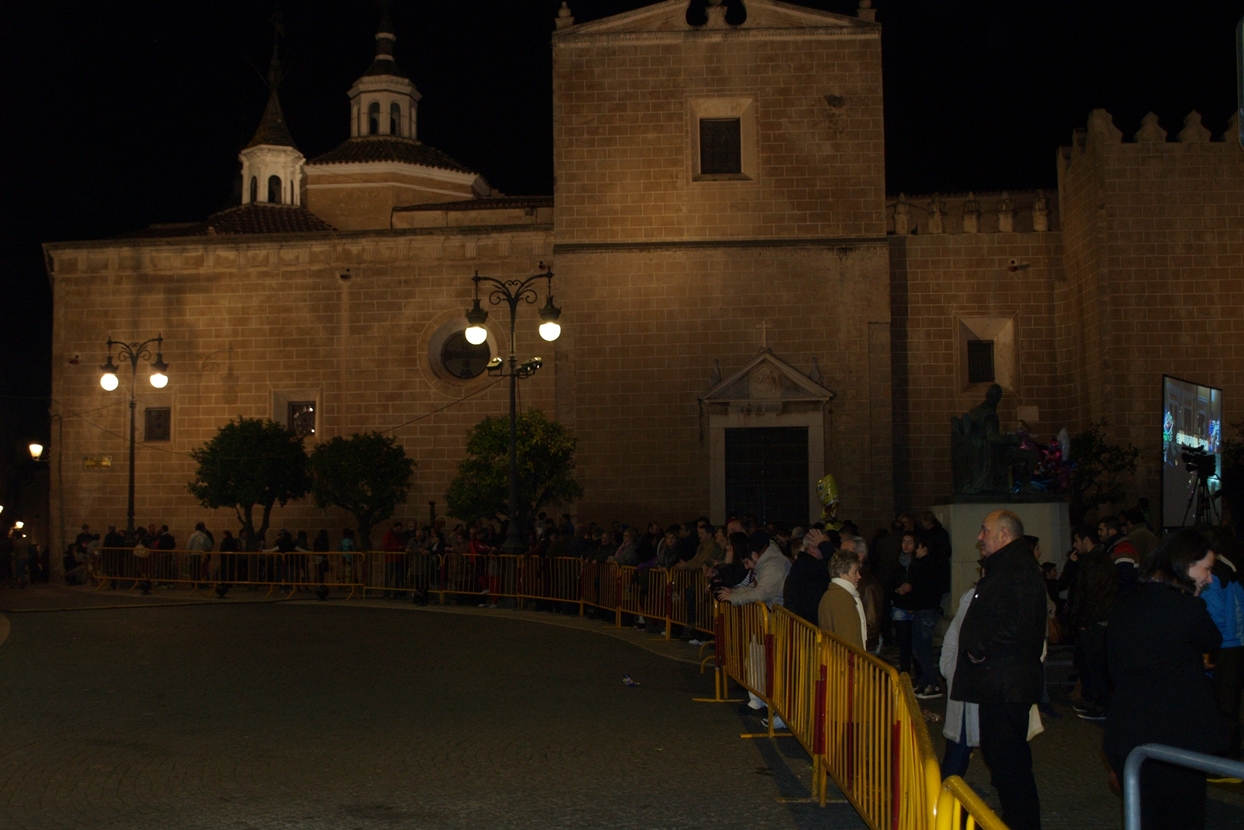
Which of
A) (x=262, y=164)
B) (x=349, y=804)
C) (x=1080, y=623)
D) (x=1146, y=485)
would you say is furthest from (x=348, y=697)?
(x=262, y=164)

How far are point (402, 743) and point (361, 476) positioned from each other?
18.0 m

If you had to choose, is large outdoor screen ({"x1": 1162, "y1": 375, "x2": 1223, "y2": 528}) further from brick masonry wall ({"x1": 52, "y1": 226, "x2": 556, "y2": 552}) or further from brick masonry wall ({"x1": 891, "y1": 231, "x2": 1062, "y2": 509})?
brick masonry wall ({"x1": 52, "y1": 226, "x2": 556, "y2": 552})

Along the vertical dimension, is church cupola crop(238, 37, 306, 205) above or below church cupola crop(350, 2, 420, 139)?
below

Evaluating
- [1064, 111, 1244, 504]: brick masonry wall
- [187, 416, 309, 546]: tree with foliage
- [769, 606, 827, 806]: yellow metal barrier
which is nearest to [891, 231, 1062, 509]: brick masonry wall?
[1064, 111, 1244, 504]: brick masonry wall

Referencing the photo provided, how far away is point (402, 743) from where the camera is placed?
8.48 meters

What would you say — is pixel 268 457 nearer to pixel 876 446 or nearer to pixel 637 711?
pixel 876 446

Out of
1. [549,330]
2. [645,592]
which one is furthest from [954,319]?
[645,592]

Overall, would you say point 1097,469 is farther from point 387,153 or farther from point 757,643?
point 387,153

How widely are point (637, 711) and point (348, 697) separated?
2.31 metres

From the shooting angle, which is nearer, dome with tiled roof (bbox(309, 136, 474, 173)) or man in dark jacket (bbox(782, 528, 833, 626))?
man in dark jacket (bbox(782, 528, 833, 626))

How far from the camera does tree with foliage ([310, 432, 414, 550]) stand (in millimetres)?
26031

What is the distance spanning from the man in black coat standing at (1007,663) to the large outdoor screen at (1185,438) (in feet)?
51.3

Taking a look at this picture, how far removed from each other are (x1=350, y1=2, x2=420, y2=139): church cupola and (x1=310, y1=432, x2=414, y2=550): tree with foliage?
14766 millimetres

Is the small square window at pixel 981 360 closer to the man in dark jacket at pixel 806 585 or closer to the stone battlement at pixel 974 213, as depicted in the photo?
the stone battlement at pixel 974 213
